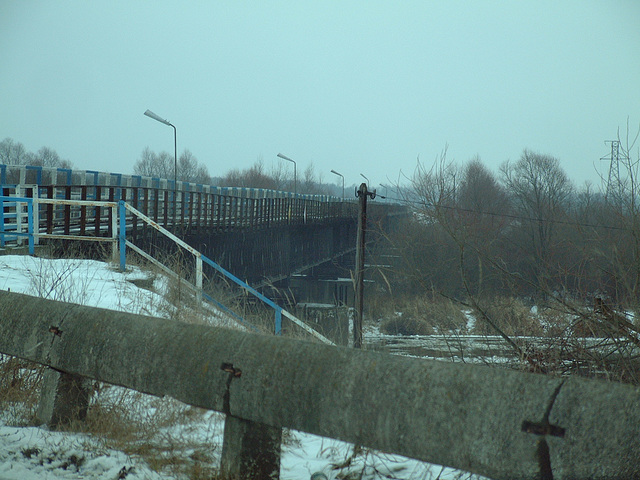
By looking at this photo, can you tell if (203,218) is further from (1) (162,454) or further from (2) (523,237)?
(1) (162,454)

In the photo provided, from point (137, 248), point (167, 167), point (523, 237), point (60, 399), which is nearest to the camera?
point (60, 399)

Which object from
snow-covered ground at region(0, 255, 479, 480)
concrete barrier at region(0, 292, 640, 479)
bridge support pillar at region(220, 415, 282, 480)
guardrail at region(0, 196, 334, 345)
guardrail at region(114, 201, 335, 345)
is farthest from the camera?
guardrail at region(0, 196, 334, 345)

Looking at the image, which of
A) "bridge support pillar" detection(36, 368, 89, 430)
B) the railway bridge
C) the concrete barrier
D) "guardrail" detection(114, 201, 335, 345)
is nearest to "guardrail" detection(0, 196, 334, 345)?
"guardrail" detection(114, 201, 335, 345)

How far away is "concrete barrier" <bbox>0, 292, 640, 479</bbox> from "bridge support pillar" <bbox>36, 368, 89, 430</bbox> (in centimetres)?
29

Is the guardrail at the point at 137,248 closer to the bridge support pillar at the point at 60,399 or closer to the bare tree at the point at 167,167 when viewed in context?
the bridge support pillar at the point at 60,399

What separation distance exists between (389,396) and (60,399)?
2.05 meters

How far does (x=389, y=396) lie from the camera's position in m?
2.15

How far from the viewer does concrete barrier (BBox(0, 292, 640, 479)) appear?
1.84 m

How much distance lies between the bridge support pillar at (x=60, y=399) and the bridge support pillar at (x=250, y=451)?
129 centimetres

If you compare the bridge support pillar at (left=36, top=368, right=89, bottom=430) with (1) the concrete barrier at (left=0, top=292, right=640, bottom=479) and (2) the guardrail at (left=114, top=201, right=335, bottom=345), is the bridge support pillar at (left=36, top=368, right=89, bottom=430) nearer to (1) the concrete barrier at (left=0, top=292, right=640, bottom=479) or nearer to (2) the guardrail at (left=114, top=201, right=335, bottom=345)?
(1) the concrete barrier at (left=0, top=292, right=640, bottom=479)

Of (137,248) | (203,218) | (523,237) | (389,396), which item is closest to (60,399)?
(389,396)

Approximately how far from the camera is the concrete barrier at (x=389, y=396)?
1.84 m

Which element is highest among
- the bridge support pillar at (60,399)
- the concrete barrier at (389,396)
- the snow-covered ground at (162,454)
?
the concrete barrier at (389,396)

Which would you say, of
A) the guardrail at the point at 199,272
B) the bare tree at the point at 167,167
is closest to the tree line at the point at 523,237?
the guardrail at the point at 199,272
